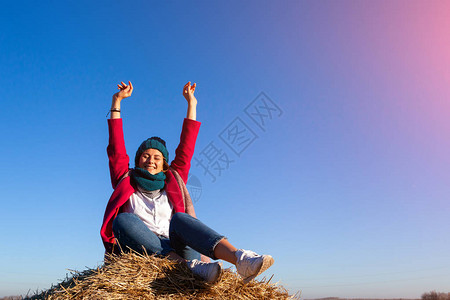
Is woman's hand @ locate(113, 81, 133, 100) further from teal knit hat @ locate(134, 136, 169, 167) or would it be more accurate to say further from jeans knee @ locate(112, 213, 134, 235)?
jeans knee @ locate(112, 213, 134, 235)

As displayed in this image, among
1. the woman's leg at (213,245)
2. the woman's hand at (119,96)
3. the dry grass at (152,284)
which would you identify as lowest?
the dry grass at (152,284)

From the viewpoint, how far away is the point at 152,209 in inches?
165

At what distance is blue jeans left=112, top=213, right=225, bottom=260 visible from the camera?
3.33m

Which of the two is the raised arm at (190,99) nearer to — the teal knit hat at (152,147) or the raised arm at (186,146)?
the raised arm at (186,146)

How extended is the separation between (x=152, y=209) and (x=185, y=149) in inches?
39.0

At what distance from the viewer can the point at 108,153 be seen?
4648mm

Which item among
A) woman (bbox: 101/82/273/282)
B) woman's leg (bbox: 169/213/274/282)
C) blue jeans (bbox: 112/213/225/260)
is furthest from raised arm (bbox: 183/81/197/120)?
woman's leg (bbox: 169/213/274/282)

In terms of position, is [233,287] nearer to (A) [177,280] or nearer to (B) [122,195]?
(A) [177,280]

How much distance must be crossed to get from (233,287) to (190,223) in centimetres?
67

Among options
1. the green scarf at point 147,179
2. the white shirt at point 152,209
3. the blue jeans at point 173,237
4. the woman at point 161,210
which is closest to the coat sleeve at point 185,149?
the woman at point 161,210

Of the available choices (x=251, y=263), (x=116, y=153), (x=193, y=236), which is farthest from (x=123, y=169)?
(x=251, y=263)

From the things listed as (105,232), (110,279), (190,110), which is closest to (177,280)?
(110,279)

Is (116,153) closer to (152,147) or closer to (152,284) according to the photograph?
(152,147)

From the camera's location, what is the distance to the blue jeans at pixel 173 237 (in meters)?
3.33
